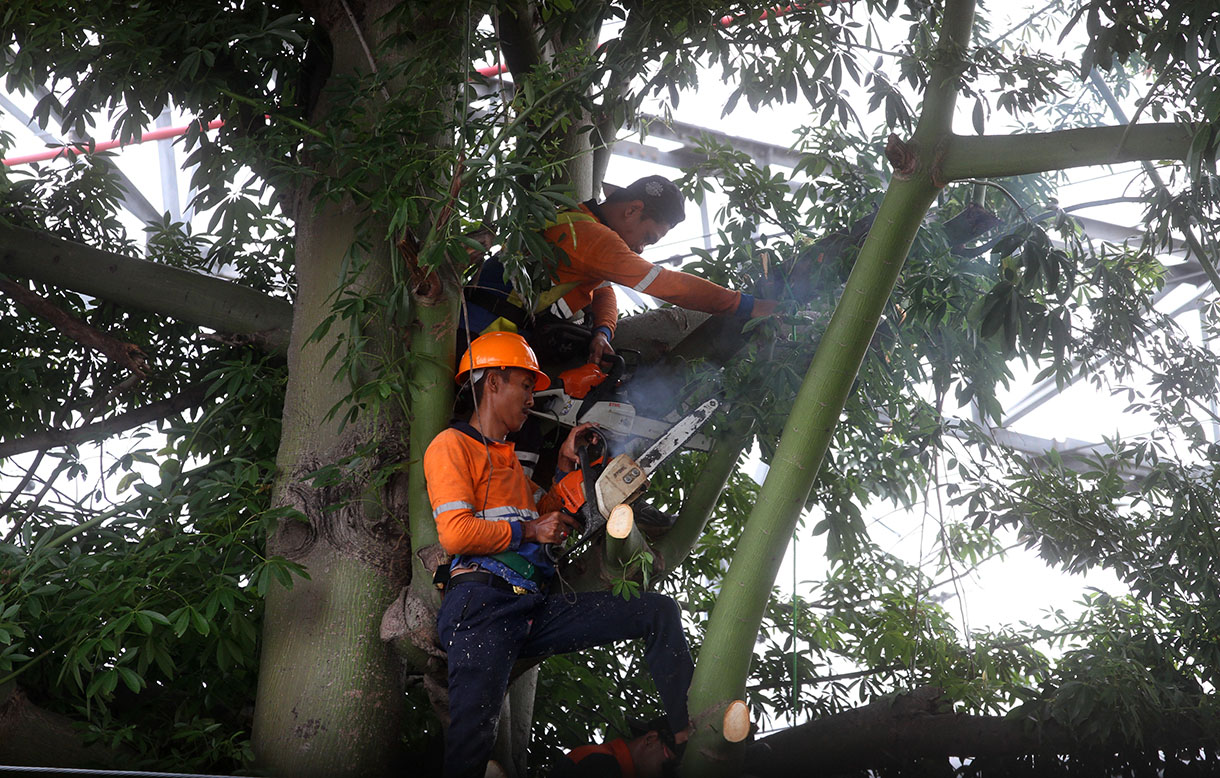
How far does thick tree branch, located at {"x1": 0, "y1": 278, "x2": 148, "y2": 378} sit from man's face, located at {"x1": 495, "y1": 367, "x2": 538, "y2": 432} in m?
1.52

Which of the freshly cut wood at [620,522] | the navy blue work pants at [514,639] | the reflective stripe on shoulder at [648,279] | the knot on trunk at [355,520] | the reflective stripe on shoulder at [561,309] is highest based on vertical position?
the reflective stripe on shoulder at [561,309]

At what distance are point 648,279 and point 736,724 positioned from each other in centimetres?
134

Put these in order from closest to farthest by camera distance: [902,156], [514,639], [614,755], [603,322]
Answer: [902,156], [514,639], [614,755], [603,322]

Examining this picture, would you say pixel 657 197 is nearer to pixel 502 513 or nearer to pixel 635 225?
pixel 635 225

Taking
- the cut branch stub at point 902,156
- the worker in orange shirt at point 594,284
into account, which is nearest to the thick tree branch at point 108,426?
the worker in orange shirt at point 594,284

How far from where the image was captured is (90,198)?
4.36 m

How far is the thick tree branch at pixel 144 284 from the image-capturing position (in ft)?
12.4

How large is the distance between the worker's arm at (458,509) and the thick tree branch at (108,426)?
166 cm

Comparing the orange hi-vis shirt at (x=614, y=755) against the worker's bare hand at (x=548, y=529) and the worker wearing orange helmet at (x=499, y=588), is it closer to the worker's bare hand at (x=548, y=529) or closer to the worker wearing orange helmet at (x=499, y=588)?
the worker wearing orange helmet at (x=499, y=588)

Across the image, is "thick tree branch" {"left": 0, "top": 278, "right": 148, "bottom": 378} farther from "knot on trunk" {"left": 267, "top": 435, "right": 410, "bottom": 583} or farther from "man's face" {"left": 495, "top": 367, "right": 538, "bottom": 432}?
"man's face" {"left": 495, "top": 367, "right": 538, "bottom": 432}

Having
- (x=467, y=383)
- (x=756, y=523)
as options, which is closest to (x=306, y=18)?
(x=467, y=383)

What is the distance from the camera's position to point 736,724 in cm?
273

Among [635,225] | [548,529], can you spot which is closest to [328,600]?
[548,529]

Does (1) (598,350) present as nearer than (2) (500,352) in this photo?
No
